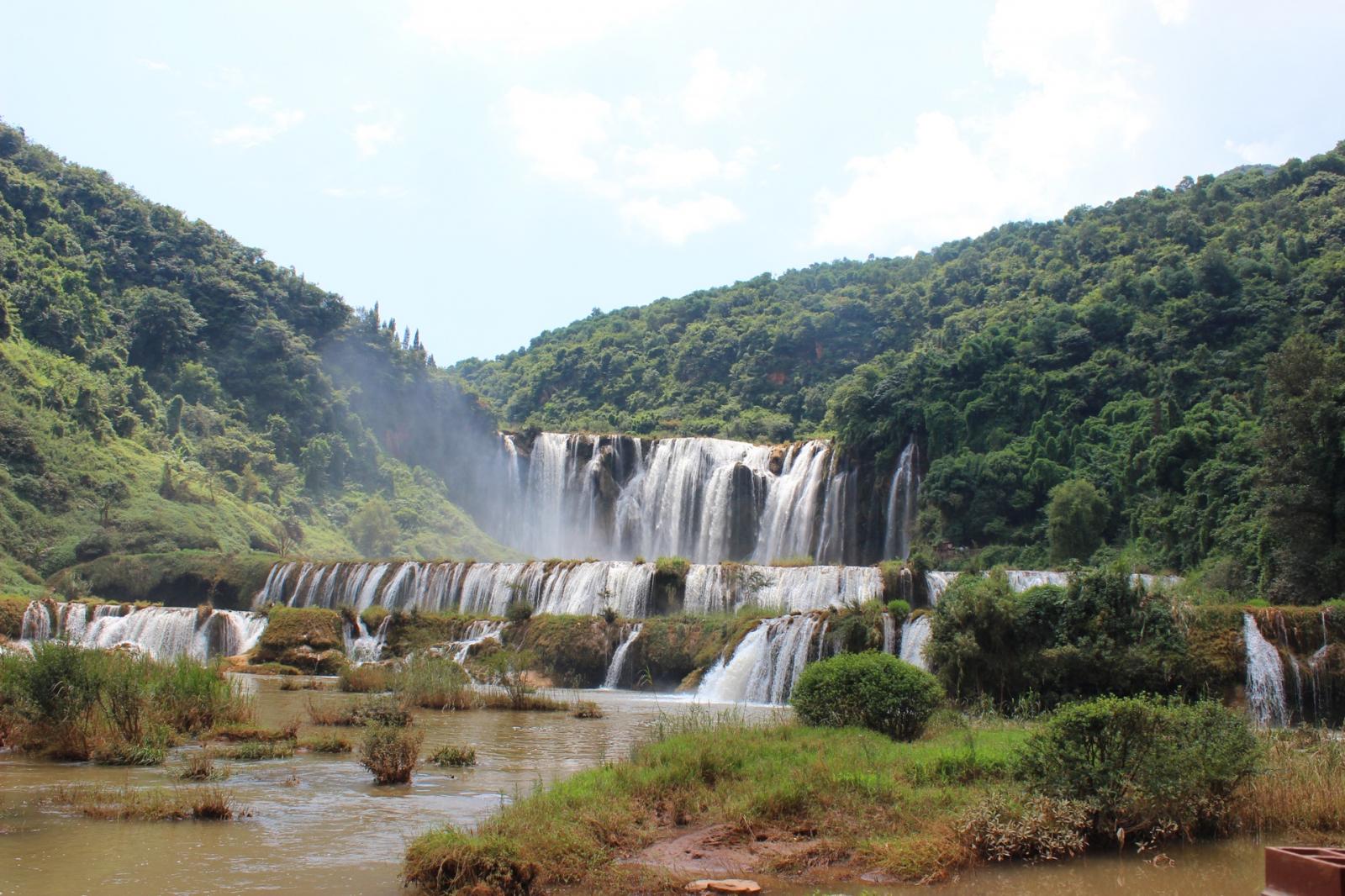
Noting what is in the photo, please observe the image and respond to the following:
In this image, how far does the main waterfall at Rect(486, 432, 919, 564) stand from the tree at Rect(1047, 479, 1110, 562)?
875cm

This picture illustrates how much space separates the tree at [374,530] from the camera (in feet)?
213

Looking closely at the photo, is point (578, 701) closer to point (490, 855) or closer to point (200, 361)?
point (490, 855)

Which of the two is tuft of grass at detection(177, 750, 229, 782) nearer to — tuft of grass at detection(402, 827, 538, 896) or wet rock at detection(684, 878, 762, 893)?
tuft of grass at detection(402, 827, 538, 896)

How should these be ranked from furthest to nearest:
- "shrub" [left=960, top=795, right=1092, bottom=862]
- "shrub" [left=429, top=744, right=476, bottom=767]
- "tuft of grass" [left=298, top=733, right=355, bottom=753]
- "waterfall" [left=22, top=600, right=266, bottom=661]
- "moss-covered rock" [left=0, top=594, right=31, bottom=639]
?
"waterfall" [left=22, top=600, right=266, bottom=661] < "moss-covered rock" [left=0, top=594, right=31, bottom=639] < "tuft of grass" [left=298, top=733, right=355, bottom=753] < "shrub" [left=429, top=744, right=476, bottom=767] < "shrub" [left=960, top=795, right=1092, bottom=862]

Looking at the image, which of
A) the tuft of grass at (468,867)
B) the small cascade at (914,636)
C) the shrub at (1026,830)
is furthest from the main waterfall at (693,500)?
the tuft of grass at (468,867)

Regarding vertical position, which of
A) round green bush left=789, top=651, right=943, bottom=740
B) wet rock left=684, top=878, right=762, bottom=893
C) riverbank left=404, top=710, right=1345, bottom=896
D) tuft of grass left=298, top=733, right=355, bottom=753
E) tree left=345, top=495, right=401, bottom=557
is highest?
tree left=345, top=495, right=401, bottom=557

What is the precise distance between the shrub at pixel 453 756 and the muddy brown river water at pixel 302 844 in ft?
0.61

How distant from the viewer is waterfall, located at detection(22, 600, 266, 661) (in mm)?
35688

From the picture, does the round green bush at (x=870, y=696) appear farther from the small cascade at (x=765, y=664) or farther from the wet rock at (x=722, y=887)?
the small cascade at (x=765, y=664)

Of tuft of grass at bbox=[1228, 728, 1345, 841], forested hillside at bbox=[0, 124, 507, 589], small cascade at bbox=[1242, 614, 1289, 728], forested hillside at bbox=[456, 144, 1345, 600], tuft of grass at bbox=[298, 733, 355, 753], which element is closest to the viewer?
tuft of grass at bbox=[1228, 728, 1345, 841]

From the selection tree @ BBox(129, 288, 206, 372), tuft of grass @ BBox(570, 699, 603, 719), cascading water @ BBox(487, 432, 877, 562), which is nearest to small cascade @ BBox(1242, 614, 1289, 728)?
tuft of grass @ BBox(570, 699, 603, 719)

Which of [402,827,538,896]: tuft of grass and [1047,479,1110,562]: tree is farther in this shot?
[1047,479,1110,562]: tree

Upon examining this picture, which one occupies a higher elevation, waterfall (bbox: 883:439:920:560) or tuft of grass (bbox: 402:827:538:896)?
waterfall (bbox: 883:439:920:560)

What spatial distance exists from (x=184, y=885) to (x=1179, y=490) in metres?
41.3
